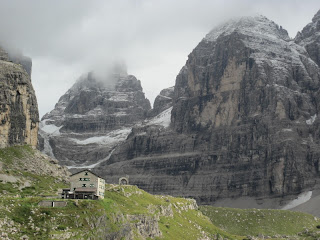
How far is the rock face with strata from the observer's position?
589 feet

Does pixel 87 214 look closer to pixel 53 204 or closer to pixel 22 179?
pixel 53 204

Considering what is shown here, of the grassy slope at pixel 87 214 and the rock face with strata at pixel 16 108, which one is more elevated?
the rock face with strata at pixel 16 108

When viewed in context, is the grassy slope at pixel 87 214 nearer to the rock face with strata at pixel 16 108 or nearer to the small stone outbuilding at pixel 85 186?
the rock face with strata at pixel 16 108

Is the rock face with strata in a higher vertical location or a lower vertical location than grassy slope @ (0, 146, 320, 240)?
higher

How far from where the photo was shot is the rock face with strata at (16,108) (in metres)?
179

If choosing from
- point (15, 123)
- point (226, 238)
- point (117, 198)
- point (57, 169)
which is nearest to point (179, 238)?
point (117, 198)

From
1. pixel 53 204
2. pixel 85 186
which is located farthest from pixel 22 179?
pixel 53 204

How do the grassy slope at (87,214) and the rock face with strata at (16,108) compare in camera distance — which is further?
the rock face with strata at (16,108)

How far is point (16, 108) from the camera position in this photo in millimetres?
185625

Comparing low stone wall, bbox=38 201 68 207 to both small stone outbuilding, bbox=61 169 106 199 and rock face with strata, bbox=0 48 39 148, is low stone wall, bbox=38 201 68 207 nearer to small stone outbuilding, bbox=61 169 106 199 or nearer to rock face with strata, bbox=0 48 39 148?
small stone outbuilding, bbox=61 169 106 199

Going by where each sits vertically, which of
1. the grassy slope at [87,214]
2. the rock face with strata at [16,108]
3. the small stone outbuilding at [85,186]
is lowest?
the grassy slope at [87,214]

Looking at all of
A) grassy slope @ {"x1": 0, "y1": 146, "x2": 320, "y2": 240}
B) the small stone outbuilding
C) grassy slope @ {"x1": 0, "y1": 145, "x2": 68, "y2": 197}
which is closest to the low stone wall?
grassy slope @ {"x1": 0, "y1": 146, "x2": 320, "y2": 240}

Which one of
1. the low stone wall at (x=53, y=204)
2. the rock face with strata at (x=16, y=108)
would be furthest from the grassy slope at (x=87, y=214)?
the rock face with strata at (x=16, y=108)

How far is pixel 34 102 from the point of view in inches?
7618
